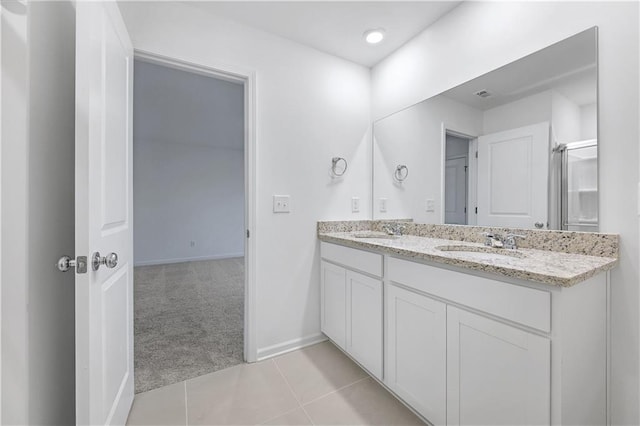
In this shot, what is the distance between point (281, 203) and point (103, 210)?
1.10 metres

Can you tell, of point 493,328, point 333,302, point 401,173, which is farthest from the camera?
point 401,173

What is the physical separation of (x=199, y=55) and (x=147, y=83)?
173 cm

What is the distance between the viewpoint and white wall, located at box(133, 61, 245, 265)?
3.96m

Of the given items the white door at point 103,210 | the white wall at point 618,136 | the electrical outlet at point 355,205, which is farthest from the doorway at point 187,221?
the white wall at point 618,136

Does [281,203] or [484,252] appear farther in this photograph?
[281,203]

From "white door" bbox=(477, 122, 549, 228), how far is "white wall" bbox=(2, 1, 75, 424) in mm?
2074

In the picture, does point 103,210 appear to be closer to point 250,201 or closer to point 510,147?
point 250,201

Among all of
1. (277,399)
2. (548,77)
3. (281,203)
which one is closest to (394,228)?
(281,203)

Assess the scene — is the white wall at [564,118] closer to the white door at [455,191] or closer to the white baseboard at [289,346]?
the white door at [455,191]

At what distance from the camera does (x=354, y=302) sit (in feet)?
5.77

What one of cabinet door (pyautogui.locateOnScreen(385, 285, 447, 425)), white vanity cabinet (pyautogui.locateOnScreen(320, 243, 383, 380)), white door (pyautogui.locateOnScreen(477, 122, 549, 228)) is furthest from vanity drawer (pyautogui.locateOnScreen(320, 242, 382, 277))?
white door (pyautogui.locateOnScreen(477, 122, 549, 228))

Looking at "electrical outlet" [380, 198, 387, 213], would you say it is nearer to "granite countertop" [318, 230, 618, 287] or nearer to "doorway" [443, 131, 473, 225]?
"doorway" [443, 131, 473, 225]

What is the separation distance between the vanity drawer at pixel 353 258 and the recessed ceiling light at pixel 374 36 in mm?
1536

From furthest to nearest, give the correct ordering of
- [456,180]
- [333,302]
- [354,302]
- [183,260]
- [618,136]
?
[183,260] < [333,302] < [456,180] < [354,302] < [618,136]
